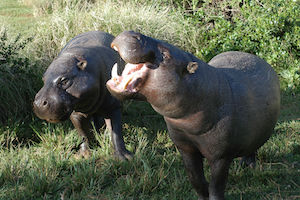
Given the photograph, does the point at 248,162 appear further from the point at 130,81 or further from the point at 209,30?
the point at 209,30

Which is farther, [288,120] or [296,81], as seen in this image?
[296,81]

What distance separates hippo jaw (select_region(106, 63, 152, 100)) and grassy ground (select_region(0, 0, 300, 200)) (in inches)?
59.4

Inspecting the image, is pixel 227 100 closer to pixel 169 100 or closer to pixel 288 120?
pixel 169 100

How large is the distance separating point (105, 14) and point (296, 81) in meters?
3.82

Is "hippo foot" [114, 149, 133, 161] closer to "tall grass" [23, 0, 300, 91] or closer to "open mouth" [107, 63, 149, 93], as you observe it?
"open mouth" [107, 63, 149, 93]

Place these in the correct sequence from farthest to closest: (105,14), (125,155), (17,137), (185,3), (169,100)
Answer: (185,3) → (105,14) → (17,137) → (125,155) → (169,100)

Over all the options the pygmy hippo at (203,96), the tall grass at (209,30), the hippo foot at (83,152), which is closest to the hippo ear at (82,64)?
the hippo foot at (83,152)

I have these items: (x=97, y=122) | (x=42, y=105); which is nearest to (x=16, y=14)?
(x=97, y=122)

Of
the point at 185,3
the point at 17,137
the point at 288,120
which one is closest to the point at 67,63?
the point at 17,137

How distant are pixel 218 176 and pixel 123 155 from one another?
165cm

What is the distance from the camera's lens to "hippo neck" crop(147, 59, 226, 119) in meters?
2.54

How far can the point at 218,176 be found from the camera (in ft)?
10.0

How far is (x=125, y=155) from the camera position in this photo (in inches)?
177

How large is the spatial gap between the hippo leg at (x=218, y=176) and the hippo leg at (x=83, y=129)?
1937mm
